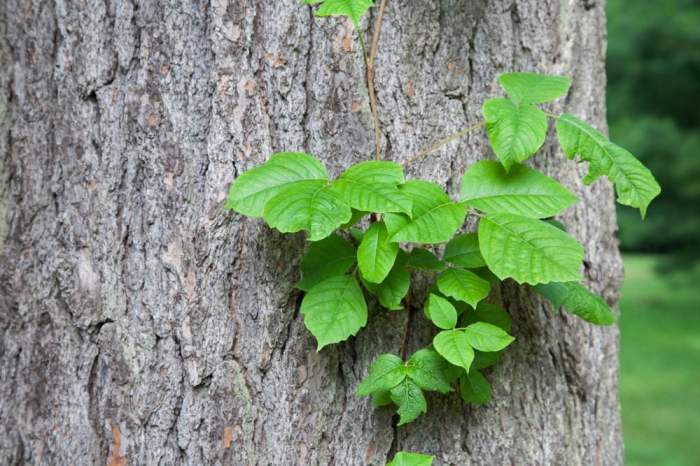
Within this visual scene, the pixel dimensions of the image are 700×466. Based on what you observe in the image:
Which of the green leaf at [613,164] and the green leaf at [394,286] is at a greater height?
the green leaf at [613,164]

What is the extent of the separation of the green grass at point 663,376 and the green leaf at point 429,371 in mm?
4313

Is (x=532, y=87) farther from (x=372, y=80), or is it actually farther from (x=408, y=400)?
(x=408, y=400)

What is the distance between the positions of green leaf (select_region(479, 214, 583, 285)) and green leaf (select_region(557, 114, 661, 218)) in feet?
0.55

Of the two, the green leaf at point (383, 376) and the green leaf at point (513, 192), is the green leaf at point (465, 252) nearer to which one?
the green leaf at point (513, 192)

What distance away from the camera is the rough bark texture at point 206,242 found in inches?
62.6

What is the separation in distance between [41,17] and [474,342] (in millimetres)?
1208

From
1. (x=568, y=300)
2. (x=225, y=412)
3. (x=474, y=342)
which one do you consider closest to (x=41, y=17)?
(x=225, y=412)

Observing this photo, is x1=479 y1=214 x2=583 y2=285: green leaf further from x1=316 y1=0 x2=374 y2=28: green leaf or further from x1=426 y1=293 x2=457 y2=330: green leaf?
x1=316 y1=0 x2=374 y2=28: green leaf

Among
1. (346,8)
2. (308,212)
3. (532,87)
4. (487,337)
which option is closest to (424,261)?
(487,337)

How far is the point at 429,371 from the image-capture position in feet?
5.11

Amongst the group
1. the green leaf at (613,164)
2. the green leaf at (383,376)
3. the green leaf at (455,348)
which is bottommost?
the green leaf at (383,376)

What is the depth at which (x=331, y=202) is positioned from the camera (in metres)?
1.42

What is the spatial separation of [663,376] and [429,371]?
23.0 ft

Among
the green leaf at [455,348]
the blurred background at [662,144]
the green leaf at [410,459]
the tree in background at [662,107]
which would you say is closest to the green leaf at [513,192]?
the green leaf at [455,348]
